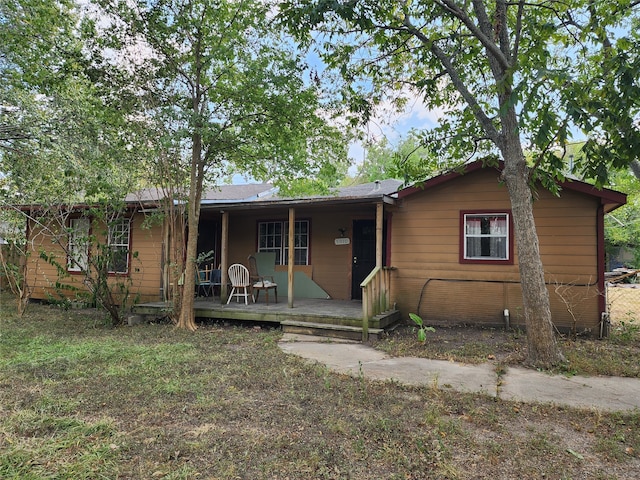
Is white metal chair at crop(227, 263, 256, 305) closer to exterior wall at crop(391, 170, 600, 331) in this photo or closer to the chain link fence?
exterior wall at crop(391, 170, 600, 331)

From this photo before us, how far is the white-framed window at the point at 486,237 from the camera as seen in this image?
6.94m

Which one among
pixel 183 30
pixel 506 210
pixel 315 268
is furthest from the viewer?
pixel 315 268

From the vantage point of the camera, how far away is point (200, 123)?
6.13 meters

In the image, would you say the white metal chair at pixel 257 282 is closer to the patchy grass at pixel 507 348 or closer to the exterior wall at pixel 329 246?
the exterior wall at pixel 329 246

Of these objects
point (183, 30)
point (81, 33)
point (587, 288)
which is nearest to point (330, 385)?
point (587, 288)

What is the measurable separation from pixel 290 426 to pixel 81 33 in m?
7.05

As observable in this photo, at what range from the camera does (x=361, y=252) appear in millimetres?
8938

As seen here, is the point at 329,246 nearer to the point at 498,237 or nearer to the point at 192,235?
the point at 192,235

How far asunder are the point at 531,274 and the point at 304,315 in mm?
3532

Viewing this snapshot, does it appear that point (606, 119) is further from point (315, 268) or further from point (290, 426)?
point (315, 268)

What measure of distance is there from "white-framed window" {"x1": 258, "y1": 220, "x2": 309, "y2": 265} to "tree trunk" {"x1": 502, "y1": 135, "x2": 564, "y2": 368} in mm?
5513

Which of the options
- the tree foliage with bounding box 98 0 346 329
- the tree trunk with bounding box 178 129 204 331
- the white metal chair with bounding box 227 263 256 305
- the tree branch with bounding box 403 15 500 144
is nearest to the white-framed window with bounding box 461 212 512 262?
the tree branch with bounding box 403 15 500 144

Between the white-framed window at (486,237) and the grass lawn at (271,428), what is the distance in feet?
13.1

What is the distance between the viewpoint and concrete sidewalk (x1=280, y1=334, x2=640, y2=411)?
140 inches
